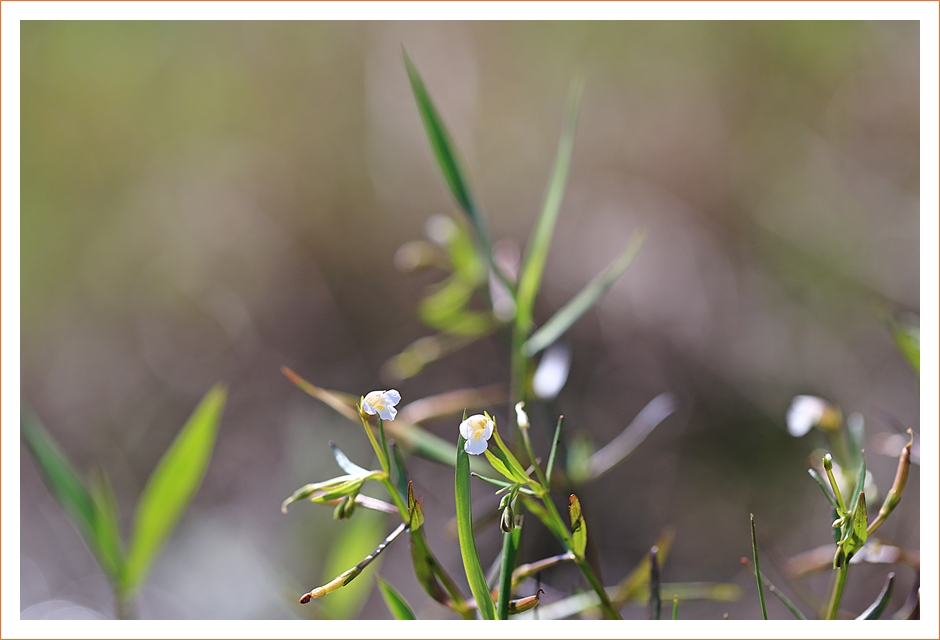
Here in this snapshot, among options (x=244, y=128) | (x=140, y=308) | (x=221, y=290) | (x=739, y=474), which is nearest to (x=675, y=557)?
(x=739, y=474)

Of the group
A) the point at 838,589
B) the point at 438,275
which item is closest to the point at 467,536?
the point at 838,589

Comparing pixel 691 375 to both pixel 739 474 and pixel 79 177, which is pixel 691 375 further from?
pixel 79 177

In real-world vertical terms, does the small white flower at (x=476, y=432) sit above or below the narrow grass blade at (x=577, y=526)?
above

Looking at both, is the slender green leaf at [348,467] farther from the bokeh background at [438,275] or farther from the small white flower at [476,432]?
the bokeh background at [438,275]

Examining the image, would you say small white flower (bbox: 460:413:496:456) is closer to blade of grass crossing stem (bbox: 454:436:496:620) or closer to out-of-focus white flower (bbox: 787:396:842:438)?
blade of grass crossing stem (bbox: 454:436:496:620)

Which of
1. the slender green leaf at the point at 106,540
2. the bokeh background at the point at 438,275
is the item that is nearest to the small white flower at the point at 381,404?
the slender green leaf at the point at 106,540

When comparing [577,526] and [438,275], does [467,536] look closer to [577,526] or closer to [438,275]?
[577,526]
